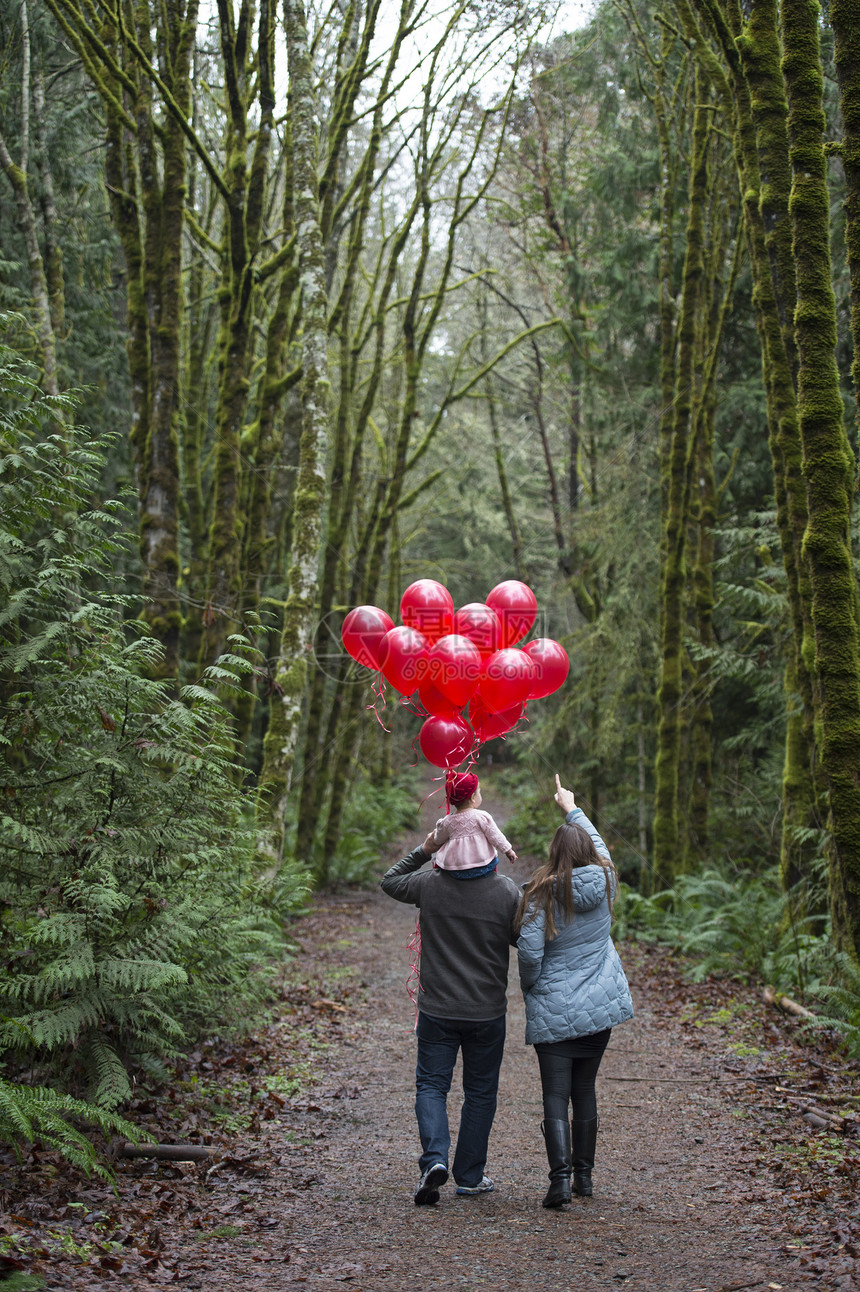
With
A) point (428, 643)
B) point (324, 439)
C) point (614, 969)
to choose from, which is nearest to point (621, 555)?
point (324, 439)

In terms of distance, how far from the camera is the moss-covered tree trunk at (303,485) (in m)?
9.59

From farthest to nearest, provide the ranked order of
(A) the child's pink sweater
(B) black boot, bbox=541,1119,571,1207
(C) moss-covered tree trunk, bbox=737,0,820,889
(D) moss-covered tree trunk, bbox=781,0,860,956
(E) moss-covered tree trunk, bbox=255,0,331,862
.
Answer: (E) moss-covered tree trunk, bbox=255,0,331,862
(C) moss-covered tree trunk, bbox=737,0,820,889
(D) moss-covered tree trunk, bbox=781,0,860,956
(A) the child's pink sweater
(B) black boot, bbox=541,1119,571,1207

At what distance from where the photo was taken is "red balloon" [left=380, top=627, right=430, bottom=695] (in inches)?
228

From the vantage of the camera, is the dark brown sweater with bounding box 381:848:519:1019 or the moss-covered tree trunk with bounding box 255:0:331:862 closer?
the dark brown sweater with bounding box 381:848:519:1019

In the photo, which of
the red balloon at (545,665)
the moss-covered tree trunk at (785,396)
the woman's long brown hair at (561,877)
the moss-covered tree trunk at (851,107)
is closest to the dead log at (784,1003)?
the moss-covered tree trunk at (785,396)

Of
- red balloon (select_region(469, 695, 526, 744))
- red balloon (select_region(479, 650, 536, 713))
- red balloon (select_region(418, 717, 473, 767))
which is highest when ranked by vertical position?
red balloon (select_region(479, 650, 536, 713))

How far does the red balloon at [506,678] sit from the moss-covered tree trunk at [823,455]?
1.75 m

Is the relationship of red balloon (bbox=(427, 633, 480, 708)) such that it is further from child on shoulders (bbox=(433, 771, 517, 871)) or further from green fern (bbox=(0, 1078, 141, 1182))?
green fern (bbox=(0, 1078, 141, 1182))

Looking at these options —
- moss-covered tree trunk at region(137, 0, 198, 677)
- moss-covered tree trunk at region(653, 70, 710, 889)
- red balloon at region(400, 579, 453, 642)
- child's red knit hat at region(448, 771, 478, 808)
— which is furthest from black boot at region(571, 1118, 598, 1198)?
moss-covered tree trunk at region(653, 70, 710, 889)

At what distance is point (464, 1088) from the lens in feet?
14.4

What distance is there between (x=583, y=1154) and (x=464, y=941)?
3.74ft

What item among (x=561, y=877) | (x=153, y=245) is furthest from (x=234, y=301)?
(x=561, y=877)

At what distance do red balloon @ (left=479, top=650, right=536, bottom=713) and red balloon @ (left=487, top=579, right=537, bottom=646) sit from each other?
40 cm

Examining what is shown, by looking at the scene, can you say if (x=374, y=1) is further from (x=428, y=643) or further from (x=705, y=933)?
(x=705, y=933)
